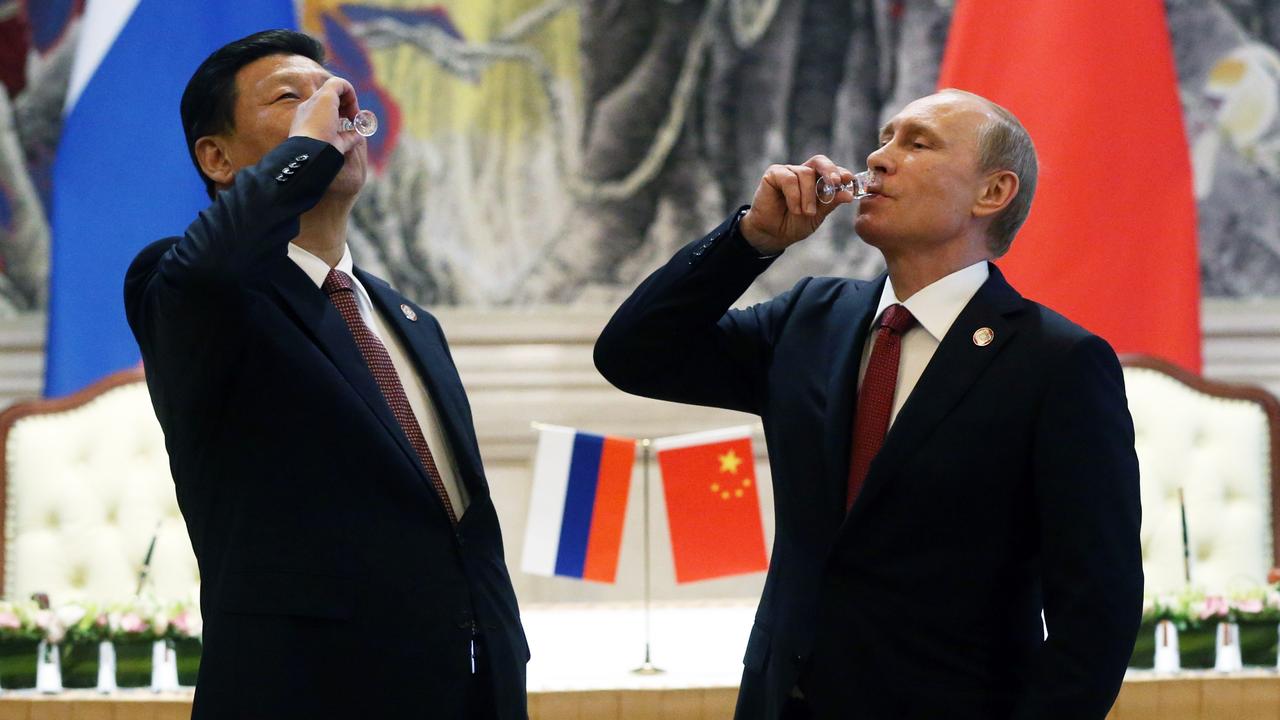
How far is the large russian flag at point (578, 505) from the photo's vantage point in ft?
11.3

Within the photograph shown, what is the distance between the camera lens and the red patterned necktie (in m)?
2.01

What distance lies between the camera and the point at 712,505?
11.3 feet

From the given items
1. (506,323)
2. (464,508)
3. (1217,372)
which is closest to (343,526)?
(464,508)

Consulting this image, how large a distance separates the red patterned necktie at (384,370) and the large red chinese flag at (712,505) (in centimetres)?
142

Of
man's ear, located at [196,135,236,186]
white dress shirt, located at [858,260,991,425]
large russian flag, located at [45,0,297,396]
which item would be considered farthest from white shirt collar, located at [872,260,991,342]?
large russian flag, located at [45,0,297,396]

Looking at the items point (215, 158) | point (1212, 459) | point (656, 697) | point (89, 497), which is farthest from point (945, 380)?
point (89, 497)

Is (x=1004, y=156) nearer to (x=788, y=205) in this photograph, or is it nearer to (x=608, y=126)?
(x=788, y=205)

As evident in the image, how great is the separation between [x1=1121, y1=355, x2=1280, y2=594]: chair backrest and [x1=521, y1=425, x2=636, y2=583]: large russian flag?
179cm

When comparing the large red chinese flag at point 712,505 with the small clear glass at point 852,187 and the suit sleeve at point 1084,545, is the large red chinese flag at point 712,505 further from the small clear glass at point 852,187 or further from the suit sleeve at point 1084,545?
the suit sleeve at point 1084,545

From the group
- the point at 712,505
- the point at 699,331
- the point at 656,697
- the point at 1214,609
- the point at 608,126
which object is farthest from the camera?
the point at 608,126

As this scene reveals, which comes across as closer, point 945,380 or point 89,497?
point 945,380

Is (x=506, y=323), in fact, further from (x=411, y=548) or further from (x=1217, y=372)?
(x=411, y=548)

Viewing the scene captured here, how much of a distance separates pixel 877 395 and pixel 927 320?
0.15 metres

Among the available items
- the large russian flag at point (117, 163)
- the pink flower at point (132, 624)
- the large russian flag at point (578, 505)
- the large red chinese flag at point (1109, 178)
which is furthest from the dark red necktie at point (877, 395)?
the large russian flag at point (117, 163)
